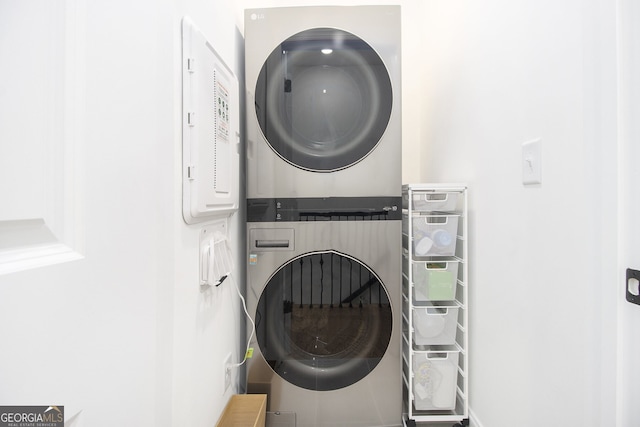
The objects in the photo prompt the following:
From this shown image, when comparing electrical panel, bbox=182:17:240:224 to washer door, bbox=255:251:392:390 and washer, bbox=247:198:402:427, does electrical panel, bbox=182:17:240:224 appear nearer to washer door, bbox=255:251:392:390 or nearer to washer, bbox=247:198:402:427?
washer, bbox=247:198:402:427

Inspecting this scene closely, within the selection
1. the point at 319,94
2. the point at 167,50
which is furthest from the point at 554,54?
the point at 167,50

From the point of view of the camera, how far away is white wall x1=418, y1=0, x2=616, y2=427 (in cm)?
66

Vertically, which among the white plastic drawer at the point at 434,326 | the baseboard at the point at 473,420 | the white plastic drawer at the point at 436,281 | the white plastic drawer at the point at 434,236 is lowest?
the baseboard at the point at 473,420

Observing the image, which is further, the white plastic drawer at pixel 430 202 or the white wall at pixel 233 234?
the white plastic drawer at pixel 430 202

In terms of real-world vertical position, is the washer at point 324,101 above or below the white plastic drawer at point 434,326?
above

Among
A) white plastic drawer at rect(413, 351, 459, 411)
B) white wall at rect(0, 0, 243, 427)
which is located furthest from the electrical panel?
white plastic drawer at rect(413, 351, 459, 411)

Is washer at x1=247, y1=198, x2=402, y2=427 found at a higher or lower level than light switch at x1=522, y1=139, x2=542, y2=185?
lower

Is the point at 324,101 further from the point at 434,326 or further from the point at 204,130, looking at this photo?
the point at 434,326

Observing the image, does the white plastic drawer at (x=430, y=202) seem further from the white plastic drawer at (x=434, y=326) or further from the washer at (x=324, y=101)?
the white plastic drawer at (x=434, y=326)

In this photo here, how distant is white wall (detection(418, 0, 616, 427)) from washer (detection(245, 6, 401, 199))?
13.2 inches

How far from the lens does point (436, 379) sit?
124 centimetres

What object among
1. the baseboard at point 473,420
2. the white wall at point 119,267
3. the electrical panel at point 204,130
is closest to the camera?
the white wall at point 119,267

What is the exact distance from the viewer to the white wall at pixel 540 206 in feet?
2.17

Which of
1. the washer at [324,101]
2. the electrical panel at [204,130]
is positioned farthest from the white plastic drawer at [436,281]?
the electrical panel at [204,130]
